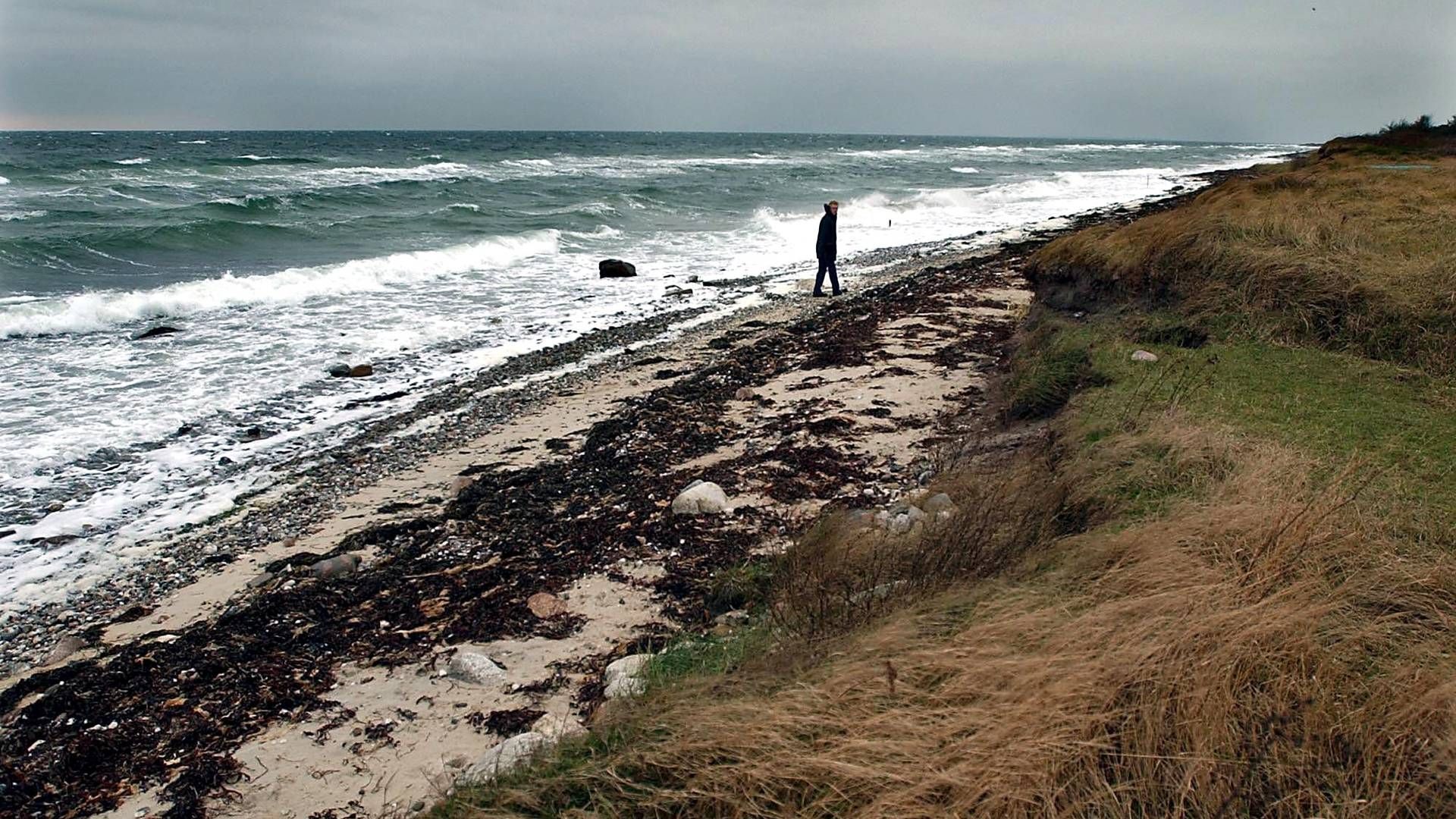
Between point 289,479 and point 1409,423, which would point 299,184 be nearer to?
point 289,479

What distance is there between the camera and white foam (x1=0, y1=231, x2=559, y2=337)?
1500 cm

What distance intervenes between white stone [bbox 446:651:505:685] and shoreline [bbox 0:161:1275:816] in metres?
0.06

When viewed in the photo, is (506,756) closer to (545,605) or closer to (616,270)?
(545,605)

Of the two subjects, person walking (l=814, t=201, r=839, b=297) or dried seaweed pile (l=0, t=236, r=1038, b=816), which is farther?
person walking (l=814, t=201, r=839, b=297)

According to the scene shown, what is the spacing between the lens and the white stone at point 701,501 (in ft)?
21.1

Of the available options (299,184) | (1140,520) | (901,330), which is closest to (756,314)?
(901,330)

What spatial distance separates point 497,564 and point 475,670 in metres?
1.53

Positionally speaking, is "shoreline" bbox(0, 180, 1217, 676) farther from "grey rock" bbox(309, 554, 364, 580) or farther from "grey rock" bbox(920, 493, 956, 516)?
"grey rock" bbox(920, 493, 956, 516)

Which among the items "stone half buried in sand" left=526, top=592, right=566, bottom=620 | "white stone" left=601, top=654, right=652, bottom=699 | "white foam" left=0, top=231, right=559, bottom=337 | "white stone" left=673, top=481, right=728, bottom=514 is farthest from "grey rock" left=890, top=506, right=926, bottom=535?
"white foam" left=0, top=231, right=559, bottom=337

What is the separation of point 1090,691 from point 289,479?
741 centimetres

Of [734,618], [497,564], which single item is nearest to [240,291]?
[497,564]

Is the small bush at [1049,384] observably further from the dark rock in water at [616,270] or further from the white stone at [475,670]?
the dark rock in water at [616,270]

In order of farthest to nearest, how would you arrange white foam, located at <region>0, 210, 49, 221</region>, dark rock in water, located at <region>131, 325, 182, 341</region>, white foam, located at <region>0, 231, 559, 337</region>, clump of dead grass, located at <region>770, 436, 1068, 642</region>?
1. white foam, located at <region>0, 210, 49, 221</region>
2. white foam, located at <region>0, 231, 559, 337</region>
3. dark rock in water, located at <region>131, 325, 182, 341</region>
4. clump of dead grass, located at <region>770, 436, 1068, 642</region>

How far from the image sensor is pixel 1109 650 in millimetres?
2795
